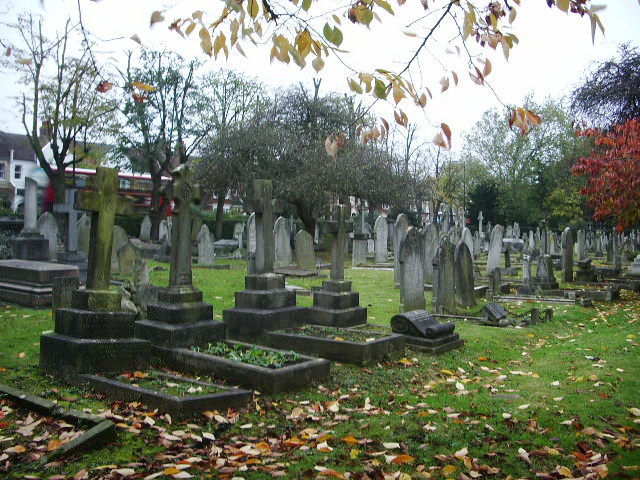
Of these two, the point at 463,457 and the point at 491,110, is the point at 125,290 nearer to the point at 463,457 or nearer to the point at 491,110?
the point at 463,457

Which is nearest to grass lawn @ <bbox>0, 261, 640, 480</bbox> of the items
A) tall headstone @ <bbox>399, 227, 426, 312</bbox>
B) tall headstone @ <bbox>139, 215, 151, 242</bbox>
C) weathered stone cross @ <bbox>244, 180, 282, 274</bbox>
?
weathered stone cross @ <bbox>244, 180, 282, 274</bbox>

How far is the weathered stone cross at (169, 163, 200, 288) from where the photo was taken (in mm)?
7195

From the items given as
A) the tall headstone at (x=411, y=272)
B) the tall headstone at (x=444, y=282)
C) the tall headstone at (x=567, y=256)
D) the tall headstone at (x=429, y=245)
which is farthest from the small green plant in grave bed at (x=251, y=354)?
the tall headstone at (x=567, y=256)

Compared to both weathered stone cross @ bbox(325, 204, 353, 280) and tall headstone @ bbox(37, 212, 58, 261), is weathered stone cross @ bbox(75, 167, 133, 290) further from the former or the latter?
tall headstone @ bbox(37, 212, 58, 261)

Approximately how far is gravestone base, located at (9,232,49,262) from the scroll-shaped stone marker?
1111 centimetres

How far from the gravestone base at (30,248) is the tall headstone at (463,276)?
11118mm

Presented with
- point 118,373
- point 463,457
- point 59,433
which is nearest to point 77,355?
Answer: point 118,373

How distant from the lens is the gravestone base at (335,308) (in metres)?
8.63

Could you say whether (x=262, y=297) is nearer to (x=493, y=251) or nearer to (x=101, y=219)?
(x=101, y=219)

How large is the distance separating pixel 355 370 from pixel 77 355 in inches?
126

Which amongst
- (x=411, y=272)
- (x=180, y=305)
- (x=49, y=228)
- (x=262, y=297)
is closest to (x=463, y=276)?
(x=411, y=272)

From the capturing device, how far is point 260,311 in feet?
26.6

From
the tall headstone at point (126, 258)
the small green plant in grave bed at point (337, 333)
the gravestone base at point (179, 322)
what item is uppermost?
the tall headstone at point (126, 258)

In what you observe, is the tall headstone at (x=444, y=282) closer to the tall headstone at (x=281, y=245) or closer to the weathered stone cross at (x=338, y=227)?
Answer: the weathered stone cross at (x=338, y=227)
